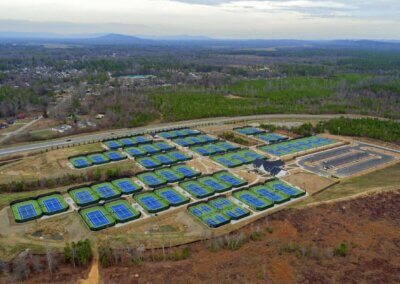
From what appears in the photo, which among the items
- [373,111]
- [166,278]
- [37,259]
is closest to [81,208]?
[37,259]

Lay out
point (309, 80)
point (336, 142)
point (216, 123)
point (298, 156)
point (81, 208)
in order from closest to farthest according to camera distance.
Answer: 1. point (81, 208)
2. point (298, 156)
3. point (336, 142)
4. point (216, 123)
5. point (309, 80)

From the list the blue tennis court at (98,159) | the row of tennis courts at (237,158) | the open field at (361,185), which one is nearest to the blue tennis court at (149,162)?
the blue tennis court at (98,159)

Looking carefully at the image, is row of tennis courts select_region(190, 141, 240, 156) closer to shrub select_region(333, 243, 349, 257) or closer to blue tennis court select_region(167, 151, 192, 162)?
blue tennis court select_region(167, 151, 192, 162)

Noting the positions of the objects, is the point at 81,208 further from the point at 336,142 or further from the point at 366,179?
the point at 336,142

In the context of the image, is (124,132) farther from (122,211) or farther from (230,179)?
(122,211)

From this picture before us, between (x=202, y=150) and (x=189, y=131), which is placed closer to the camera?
(x=202, y=150)

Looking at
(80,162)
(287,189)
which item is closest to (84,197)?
(80,162)
